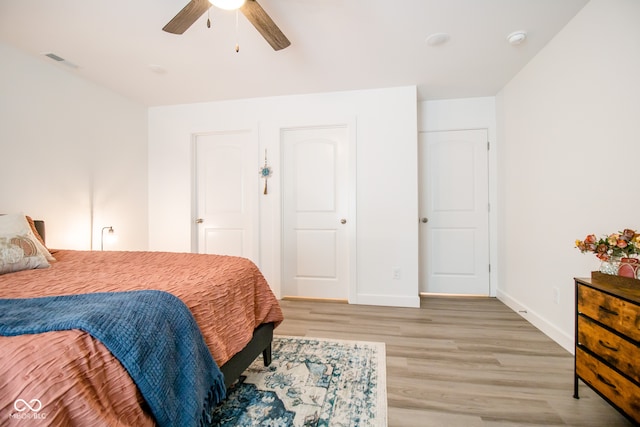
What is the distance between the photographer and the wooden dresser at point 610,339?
3.78 feet

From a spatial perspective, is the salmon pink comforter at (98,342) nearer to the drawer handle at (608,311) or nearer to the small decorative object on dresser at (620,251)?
the drawer handle at (608,311)

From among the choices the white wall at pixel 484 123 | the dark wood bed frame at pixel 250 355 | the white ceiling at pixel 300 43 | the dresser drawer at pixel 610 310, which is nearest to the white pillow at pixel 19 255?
the dark wood bed frame at pixel 250 355

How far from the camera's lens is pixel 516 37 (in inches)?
83.9

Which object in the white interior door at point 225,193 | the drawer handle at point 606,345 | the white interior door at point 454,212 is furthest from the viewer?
the white interior door at point 225,193

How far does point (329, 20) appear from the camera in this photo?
1.98 m

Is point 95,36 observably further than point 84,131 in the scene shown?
No

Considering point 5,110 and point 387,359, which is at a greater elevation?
point 5,110

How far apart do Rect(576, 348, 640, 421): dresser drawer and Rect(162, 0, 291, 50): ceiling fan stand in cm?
246

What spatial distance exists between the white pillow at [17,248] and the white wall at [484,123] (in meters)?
3.82

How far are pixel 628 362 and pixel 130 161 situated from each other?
434 cm

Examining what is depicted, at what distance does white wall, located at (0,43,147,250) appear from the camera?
7.41ft

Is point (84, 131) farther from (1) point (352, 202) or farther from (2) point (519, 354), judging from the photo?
(2) point (519, 354)

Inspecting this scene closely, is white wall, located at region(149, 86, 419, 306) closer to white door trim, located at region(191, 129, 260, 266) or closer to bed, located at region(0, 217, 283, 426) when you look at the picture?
white door trim, located at region(191, 129, 260, 266)

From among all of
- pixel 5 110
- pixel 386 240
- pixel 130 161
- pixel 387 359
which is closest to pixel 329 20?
pixel 386 240
